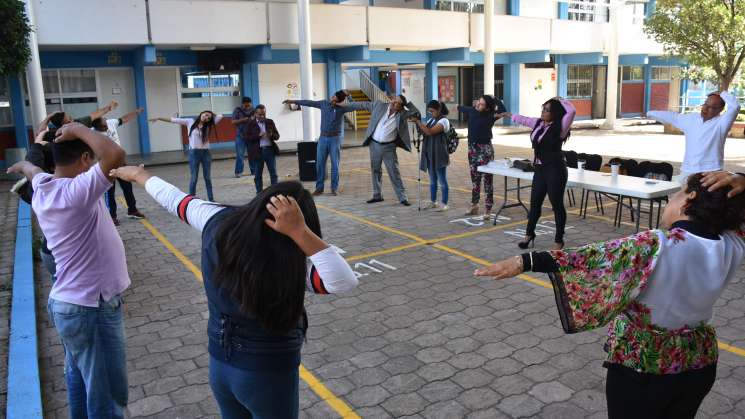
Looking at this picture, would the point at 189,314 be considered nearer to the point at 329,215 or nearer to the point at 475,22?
the point at 329,215

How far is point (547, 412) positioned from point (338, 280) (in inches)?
87.2

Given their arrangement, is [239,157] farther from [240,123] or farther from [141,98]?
[141,98]

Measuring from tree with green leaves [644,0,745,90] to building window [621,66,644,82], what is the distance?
11.3 metres

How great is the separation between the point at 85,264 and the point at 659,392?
259 centimetres

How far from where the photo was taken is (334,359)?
15.1 feet

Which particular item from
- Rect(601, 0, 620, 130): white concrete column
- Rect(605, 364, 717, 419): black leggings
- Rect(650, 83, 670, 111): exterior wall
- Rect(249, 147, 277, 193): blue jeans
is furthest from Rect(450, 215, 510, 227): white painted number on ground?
Rect(650, 83, 670, 111): exterior wall

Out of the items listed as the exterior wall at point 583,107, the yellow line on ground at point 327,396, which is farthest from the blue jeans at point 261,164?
the exterior wall at point 583,107

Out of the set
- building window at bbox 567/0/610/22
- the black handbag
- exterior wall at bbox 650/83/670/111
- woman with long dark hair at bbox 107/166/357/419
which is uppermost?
building window at bbox 567/0/610/22

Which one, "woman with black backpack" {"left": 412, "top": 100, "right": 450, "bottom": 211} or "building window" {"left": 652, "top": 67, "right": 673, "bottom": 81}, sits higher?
"building window" {"left": 652, "top": 67, "right": 673, "bottom": 81}

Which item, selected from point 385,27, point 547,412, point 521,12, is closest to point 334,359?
point 547,412

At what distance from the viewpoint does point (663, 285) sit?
2.22 m

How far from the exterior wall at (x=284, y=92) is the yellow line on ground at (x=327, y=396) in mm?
16453

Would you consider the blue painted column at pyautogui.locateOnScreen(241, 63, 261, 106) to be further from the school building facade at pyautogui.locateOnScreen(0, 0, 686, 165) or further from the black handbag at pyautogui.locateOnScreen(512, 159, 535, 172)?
the black handbag at pyautogui.locateOnScreen(512, 159, 535, 172)

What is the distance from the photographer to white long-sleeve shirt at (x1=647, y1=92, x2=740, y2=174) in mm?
6621
